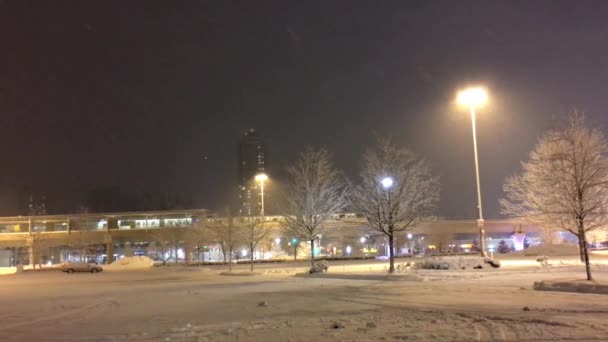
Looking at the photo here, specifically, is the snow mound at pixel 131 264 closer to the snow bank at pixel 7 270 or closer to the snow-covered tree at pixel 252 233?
the snow bank at pixel 7 270

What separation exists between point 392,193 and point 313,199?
702cm

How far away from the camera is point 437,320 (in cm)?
1248

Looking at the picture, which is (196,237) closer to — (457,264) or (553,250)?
(553,250)

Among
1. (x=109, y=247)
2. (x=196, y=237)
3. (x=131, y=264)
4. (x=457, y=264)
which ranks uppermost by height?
(x=196, y=237)

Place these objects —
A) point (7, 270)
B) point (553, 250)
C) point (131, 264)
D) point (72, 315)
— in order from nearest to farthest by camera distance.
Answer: point (72, 315) < point (553, 250) < point (7, 270) < point (131, 264)

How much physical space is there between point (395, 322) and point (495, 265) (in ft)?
72.0

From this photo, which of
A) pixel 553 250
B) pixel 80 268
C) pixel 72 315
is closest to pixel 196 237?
pixel 80 268

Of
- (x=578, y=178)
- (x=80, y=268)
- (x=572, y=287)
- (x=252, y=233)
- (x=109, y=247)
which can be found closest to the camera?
(x=572, y=287)

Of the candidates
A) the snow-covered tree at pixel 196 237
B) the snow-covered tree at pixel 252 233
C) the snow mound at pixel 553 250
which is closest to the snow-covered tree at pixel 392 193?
the snow-covered tree at pixel 252 233

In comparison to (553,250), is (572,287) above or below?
above

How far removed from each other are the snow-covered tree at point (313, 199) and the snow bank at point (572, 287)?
58.8 feet

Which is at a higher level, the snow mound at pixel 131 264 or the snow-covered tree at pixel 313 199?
the snow-covered tree at pixel 313 199

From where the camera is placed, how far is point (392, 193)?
30453 millimetres

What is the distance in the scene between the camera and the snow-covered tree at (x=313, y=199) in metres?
35.9
